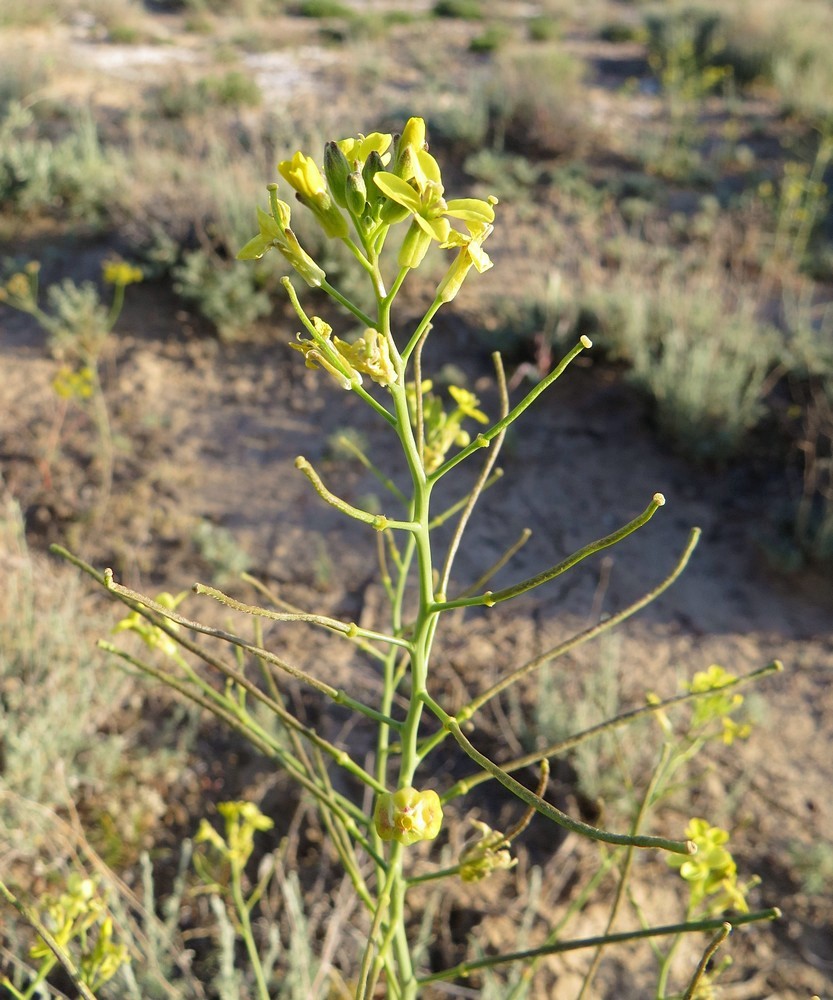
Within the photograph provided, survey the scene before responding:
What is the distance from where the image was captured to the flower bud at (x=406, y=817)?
0.88 meters

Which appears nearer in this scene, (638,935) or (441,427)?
(638,935)

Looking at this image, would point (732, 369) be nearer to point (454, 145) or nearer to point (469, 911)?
point (469, 911)

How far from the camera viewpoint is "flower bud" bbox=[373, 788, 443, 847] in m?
0.88

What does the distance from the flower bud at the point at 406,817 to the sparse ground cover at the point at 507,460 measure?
33.6 inches

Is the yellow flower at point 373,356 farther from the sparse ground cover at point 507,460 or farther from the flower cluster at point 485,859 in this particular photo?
the sparse ground cover at point 507,460

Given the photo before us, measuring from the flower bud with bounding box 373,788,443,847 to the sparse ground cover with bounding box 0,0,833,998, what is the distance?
Result: 2.80 ft

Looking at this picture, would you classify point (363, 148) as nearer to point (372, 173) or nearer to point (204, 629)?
point (372, 173)

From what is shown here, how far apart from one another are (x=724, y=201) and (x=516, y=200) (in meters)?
1.64

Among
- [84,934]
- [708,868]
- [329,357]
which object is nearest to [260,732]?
[84,934]

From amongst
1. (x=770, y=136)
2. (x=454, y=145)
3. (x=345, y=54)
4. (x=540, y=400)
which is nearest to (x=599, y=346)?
(x=540, y=400)

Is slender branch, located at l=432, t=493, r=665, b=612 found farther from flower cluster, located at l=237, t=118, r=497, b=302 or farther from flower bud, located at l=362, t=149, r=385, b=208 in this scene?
flower bud, located at l=362, t=149, r=385, b=208

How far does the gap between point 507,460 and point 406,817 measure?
2955 millimetres

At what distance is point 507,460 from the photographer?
12.3 ft

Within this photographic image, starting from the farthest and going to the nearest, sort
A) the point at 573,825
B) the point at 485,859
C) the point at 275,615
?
1. the point at 485,859
2. the point at 275,615
3. the point at 573,825
